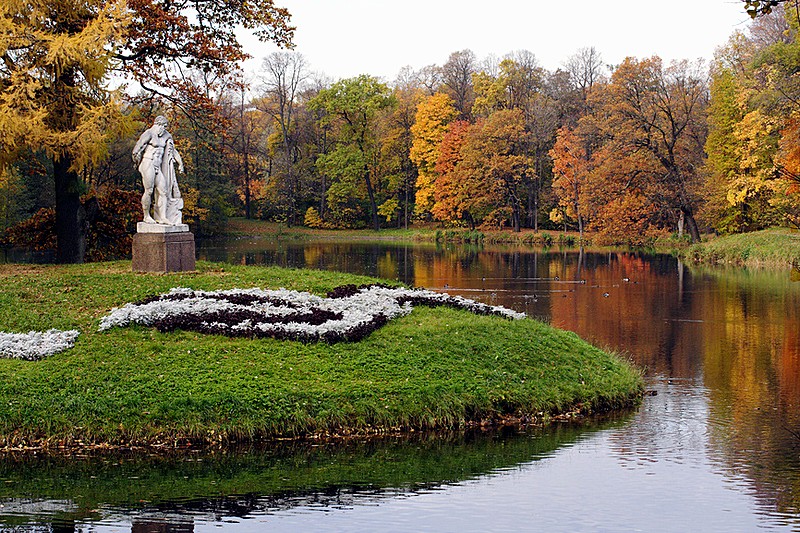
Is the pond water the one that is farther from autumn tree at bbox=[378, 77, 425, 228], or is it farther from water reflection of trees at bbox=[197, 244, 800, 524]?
autumn tree at bbox=[378, 77, 425, 228]

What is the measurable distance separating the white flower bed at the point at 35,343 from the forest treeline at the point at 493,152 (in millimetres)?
9344

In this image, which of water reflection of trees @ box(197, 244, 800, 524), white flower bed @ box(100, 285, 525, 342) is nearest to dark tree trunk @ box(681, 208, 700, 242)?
water reflection of trees @ box(197, 244, 800, 524)

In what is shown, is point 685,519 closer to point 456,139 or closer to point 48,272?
point 48,272

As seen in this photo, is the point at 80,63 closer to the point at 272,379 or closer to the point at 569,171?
the point at 272,379

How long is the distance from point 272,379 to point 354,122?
6948 cm

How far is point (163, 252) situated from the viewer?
19141 mm

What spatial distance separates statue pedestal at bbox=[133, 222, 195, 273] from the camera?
1916cm

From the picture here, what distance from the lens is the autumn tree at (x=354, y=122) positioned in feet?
258

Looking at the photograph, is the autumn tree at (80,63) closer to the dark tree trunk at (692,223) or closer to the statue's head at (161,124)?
the statue's head at (161,124)

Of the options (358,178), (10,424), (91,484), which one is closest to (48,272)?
(10,424)

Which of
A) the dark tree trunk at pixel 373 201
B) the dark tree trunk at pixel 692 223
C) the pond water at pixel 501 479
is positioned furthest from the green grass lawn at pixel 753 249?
the dark tree trunk at pixel 373 201

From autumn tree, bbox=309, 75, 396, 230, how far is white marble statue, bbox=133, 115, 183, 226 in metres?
59.4

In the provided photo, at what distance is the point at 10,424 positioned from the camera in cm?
1190

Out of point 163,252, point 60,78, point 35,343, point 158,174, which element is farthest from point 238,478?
point 60,78
